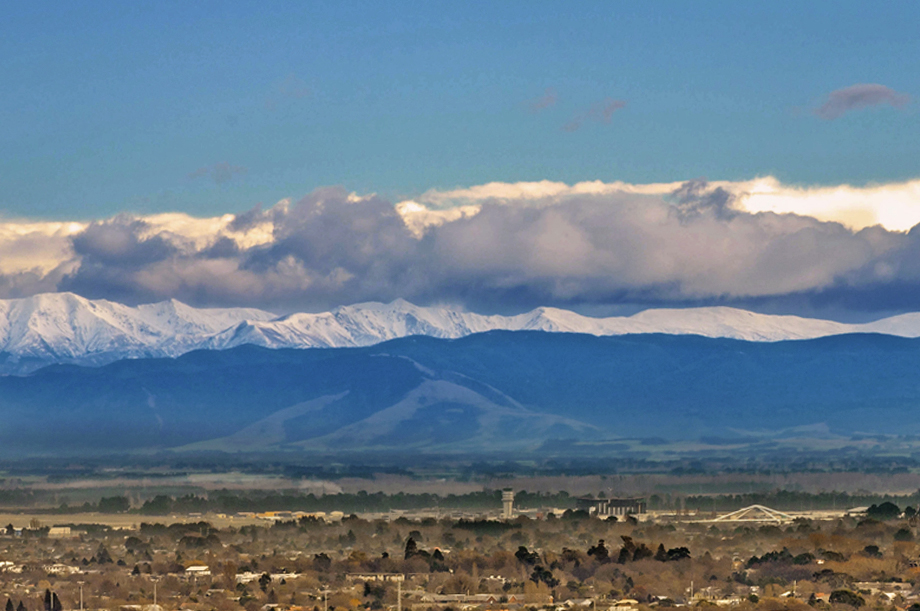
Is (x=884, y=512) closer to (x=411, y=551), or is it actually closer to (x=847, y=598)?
(x=411, y=551)

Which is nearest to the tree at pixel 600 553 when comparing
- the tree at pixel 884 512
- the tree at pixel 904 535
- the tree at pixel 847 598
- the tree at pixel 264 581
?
the tree at pixel 264 581

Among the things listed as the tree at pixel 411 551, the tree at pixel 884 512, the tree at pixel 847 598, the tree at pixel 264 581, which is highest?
the tree at pixel 884 512

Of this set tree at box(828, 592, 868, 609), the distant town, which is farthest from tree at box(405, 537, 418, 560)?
tree at box(828, 592, 868, 609)

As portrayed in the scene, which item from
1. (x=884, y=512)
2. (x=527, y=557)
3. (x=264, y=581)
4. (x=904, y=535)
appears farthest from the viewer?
(x=884, y=512)

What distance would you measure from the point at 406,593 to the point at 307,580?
969cm

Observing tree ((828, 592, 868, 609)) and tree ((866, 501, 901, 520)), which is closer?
tree ((828, 592, 868, 609))

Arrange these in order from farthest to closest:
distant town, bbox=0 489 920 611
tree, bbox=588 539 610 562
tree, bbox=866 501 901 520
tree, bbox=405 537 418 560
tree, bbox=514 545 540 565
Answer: tree, bbox=866 501 901 520, tree, bbox=405 537 418 560, tree, bbox=514 545 540 565, tree, bbox=588 539 610 562, distant town, bbox=0 489 920 611

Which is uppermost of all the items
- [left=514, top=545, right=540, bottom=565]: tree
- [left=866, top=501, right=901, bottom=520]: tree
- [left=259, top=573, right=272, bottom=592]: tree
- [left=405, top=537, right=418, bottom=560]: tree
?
[left=866, top=501, right=901, bottom=520]: tree

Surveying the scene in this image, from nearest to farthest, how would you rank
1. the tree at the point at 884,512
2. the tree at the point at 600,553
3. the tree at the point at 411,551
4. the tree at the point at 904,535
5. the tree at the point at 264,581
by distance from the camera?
the tree at the point at 264,581
the tree at the point at 600,553
the tree at the point at 411,551
the tree at the point at 904,535
the tree at the point at 884,512

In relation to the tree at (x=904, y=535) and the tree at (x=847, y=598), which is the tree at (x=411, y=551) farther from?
the tree at (x=847, y=598)

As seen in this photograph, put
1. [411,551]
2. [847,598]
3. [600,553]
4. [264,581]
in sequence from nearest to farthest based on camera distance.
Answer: [847,598], [264,581], [600,553], [411,551]

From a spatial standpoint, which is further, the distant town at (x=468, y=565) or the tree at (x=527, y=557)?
the tree at (x=527, y=557)

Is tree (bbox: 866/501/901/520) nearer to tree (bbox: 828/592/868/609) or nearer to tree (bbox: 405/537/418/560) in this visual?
tree (bbox: 405/537/418/560)

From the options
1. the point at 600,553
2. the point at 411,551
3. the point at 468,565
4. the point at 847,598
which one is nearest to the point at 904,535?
the point at 600,553
